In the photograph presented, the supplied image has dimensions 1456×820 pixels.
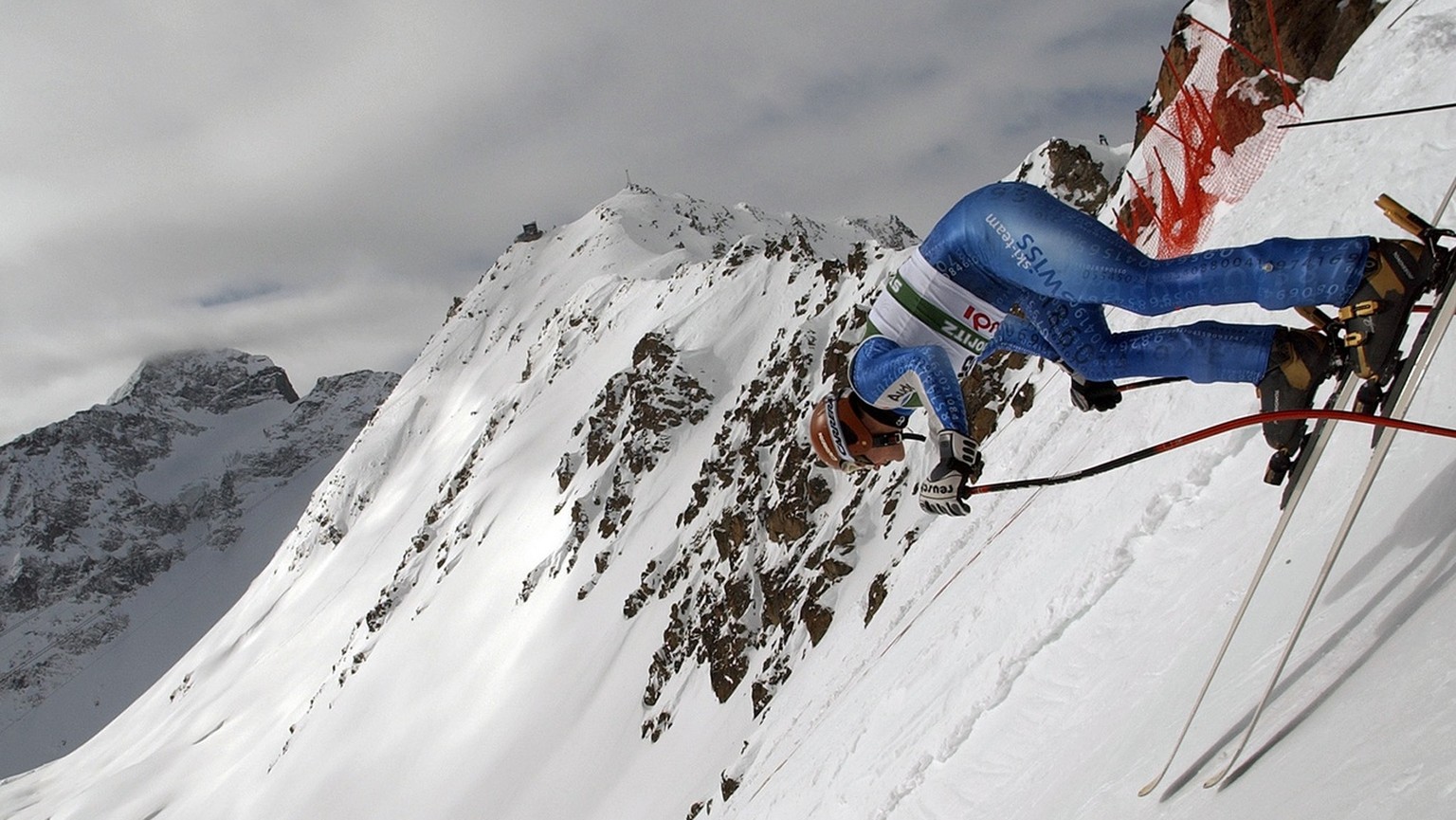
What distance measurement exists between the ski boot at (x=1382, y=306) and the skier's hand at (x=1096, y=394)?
4.04 ft

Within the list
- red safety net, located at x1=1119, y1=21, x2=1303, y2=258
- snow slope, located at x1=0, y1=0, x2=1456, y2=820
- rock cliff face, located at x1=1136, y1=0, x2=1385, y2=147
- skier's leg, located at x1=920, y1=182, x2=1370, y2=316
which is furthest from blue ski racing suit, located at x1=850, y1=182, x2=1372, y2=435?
rock cliff face, located at x1=1136, y1=0, x2=1385, y2=147

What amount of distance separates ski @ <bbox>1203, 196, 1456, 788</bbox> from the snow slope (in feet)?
0.35

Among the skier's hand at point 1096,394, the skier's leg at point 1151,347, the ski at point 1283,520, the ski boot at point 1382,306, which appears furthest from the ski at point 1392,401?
the skier's hand at point 1096,394

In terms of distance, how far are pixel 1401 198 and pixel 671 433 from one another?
46276 millimetres

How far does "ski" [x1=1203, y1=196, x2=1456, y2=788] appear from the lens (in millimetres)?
2744

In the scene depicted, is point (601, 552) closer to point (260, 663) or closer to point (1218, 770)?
point (1218, 770)

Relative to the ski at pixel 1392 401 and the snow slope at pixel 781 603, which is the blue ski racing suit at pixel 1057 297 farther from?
the snow slope at pixel 781 603

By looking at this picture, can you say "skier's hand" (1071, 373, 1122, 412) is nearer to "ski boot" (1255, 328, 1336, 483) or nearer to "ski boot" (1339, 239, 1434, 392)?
"ski boot" (1255, 328, 1336, 483)

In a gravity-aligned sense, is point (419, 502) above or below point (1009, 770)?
above

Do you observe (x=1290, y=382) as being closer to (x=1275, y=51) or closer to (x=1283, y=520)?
(x=1283, y=520)

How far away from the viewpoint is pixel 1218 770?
2.87m

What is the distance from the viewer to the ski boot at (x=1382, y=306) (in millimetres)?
3172

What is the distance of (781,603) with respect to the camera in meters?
32.7

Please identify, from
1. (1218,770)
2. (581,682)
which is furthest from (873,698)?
(581,682)
